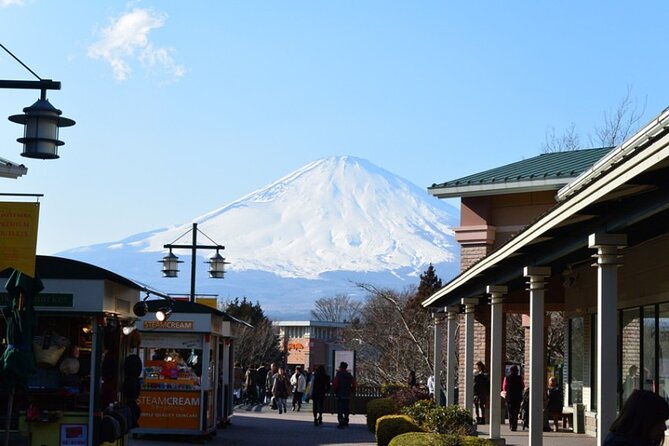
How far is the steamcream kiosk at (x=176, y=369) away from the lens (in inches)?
1010

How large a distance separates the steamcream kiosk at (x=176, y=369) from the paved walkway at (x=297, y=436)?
15.7 inches

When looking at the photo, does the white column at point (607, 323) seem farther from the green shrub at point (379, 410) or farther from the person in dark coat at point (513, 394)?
the person in dark coat at point (513, 394)

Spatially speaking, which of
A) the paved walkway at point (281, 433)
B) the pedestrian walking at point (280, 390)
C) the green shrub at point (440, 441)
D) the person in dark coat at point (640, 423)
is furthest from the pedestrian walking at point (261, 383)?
the person in dark coat at point (640, 423)

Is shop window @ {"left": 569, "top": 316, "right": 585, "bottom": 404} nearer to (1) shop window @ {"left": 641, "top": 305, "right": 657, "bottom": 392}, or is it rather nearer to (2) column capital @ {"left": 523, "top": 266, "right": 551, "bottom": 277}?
(1) shop window @ {"left": 641, "top": 305, "right": 657, "bottom": 392}

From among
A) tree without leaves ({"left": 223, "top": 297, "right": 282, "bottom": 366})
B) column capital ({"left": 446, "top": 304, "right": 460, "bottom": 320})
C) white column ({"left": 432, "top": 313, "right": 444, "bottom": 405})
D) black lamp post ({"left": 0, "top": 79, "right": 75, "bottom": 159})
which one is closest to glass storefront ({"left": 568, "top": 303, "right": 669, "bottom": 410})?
column capital ({"left": 446, "top": 304, "right": 460, "bottom": 320})

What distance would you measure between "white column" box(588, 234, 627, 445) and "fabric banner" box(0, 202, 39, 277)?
20.3 feet

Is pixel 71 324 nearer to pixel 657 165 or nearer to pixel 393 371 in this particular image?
pixel 657 165

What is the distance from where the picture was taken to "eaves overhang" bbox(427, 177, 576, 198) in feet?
101

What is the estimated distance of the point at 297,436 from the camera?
97.2ft

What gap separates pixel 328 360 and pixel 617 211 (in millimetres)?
145395

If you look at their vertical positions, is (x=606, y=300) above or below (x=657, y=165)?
below

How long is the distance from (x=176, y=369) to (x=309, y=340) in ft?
386

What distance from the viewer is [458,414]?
19.3 meters

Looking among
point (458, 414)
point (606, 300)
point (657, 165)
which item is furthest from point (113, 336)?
point (657, 165)
